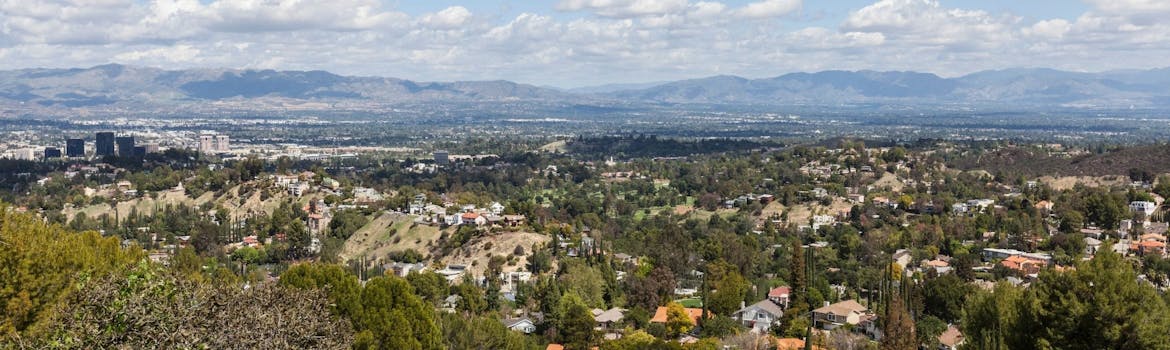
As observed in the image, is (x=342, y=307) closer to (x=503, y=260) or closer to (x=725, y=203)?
(x=503, y=260)

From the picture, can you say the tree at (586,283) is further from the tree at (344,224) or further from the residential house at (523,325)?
the tree at (344,224)

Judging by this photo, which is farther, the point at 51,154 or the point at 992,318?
the point at 51,154

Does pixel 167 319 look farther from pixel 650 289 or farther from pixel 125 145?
pixel 125 145

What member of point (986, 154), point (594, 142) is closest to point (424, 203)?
point (986, 154)

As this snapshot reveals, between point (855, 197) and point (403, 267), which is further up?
point (855, 197)

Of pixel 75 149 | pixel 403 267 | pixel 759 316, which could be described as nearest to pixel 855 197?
pixel 403 267

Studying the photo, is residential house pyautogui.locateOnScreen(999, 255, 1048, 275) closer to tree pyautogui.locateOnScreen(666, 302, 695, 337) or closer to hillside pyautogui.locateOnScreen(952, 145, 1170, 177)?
tree pyautogui.locateOnScreen(666, 302, 695, 337)
